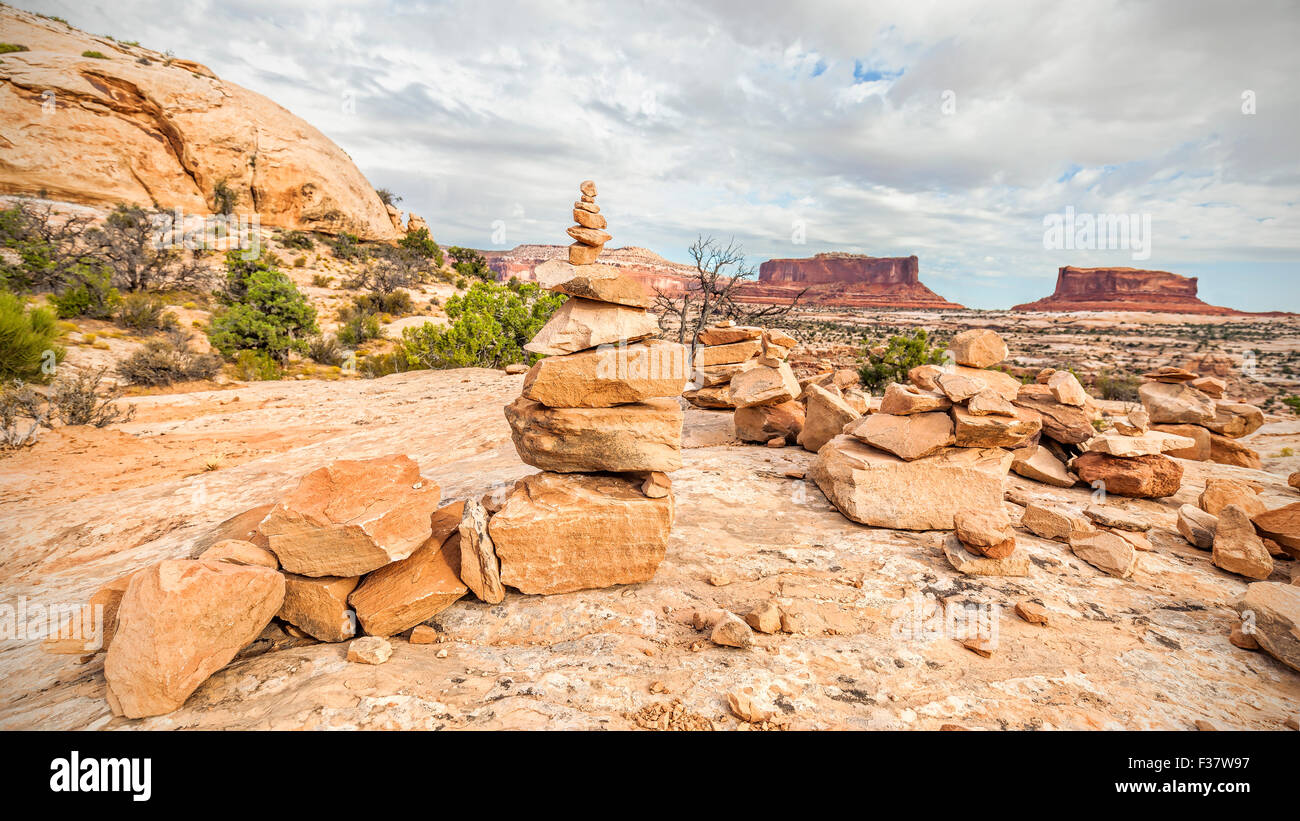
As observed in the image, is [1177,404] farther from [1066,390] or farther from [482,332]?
[482,332]

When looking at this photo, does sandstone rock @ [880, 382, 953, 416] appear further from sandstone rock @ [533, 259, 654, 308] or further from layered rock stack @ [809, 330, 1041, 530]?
→ sandstone rock @ [533, 259, 654, 308]

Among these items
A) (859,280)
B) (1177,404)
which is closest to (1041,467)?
(1177,404)

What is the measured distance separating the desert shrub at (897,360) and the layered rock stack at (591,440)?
16571mm

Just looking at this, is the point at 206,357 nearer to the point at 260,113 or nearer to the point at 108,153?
the point at 108,153

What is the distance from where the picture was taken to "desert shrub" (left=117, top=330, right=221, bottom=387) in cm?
1421

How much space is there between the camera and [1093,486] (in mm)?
6785

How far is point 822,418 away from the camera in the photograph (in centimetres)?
800

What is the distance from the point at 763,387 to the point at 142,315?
23.9 m

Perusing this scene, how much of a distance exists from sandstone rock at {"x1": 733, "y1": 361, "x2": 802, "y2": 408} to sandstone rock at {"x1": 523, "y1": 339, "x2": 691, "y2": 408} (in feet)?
14.1

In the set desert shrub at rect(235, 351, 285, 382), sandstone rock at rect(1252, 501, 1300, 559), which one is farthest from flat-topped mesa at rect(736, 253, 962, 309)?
sandstone rock at rect(1252, 501, 1300, 559)

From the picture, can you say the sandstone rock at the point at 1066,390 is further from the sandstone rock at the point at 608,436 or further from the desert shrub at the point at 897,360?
the desert shrub at the point at 897,360
